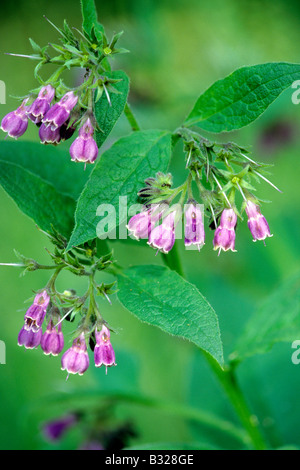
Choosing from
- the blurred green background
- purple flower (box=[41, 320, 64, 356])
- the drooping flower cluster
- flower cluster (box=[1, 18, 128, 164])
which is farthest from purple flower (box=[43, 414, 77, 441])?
flower cluster (box=[1, 18, 128, 164])

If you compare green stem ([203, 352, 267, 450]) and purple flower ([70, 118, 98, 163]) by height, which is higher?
purple flower ([70, 118, 98, 163])

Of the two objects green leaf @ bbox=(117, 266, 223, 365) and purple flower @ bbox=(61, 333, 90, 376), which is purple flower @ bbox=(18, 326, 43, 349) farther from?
green leaf @ bbox=(117, 266, 223, 365)

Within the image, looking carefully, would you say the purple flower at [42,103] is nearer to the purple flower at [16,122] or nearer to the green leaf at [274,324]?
the purple flower at [16,122]

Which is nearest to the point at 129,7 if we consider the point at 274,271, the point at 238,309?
the point at 274,271

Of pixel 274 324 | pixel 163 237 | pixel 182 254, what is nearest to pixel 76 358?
pixel 163 237

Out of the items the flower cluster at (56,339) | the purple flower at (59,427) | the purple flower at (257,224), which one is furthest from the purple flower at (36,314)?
the purple flower at (59,427)

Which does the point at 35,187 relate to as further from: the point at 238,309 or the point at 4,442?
the point at 4,442
